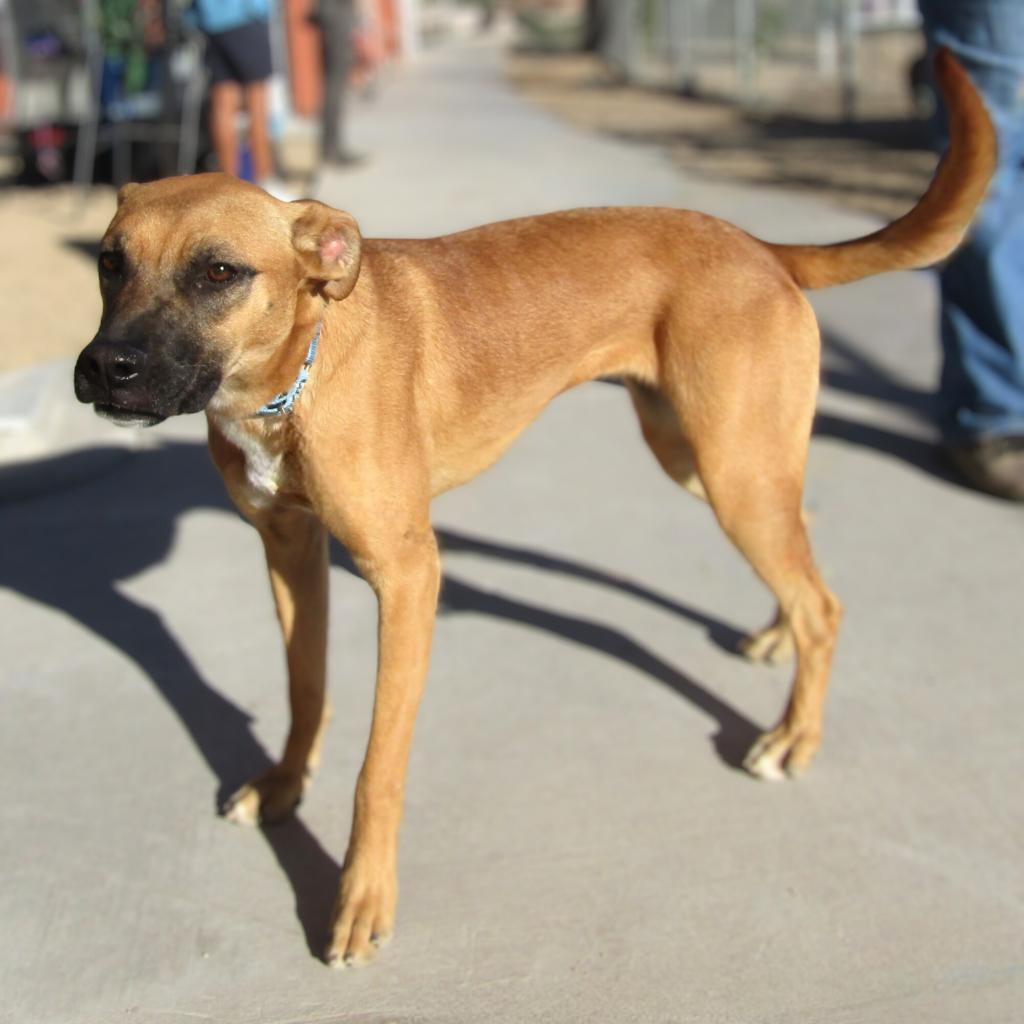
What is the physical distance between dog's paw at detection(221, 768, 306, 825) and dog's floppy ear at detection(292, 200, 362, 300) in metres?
1.24

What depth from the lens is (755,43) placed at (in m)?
16.4

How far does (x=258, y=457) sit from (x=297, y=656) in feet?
2.02

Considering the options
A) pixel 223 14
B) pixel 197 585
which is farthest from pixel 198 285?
pixel 223 14

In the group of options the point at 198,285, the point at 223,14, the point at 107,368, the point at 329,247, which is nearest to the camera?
the point at 107,368

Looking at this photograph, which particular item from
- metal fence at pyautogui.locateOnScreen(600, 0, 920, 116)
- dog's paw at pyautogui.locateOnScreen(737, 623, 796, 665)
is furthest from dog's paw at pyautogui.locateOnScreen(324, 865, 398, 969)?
metal fence at pyautogui.locateOnScreen(600, 0, 920, 116)

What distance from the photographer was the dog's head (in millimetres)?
2312

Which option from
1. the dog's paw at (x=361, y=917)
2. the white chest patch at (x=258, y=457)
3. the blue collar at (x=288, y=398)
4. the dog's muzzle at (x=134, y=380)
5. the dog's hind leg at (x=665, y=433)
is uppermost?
the dog's muzzle at (x=134, y=380)

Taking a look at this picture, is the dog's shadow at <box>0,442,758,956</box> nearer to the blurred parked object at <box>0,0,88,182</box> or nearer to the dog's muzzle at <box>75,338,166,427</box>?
the dog's muzzle at <box>75,338,166,427</box>

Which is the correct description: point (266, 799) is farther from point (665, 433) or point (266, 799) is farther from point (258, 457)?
point (665, 433)

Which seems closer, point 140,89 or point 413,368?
point 413,368

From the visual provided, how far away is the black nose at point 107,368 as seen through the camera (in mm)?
2273

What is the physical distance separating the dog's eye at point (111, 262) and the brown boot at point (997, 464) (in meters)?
3.45

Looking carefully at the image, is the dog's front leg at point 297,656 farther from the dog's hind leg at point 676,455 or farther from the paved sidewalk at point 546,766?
the dog's hind leg at point 676,455

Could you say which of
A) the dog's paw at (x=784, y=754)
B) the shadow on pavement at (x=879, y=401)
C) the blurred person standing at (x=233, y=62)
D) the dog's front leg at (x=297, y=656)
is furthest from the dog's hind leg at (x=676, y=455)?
the blurred person standing at (x=233, y=62)
